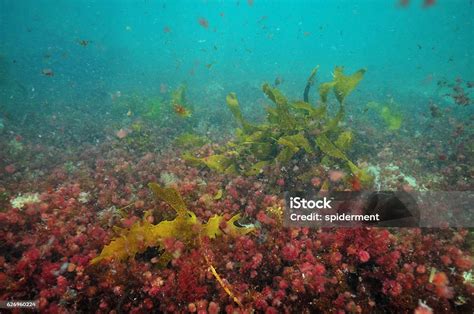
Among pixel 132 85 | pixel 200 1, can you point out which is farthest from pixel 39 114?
pixel 200 1

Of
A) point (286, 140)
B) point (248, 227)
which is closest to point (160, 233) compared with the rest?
point (248, 227)

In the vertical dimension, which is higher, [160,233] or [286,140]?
[286,140]

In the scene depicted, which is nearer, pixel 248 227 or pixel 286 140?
pixel 248 227

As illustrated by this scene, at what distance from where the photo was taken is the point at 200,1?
318 feet

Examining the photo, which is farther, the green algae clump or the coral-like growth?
the green algae clump

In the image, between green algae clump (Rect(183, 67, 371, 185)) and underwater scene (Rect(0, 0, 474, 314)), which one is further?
green algae clump (Rect(183, 67, 371, 185))

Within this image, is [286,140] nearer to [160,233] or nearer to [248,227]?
[248,227]

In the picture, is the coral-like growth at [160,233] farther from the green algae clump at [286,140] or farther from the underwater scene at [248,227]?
the green algae clump at [286,140]

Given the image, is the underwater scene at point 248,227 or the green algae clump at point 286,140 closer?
the underwater scene at point 248,227

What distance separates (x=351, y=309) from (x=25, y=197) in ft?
21.8

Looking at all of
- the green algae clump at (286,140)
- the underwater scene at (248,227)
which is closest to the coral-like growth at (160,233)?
the underwater scene at (248,227)

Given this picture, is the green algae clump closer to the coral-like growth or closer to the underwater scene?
the underwater scene

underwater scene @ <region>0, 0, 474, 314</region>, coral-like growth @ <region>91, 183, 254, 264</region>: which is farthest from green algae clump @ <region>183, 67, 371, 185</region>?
coral-like growth @ <region>91, 183, 254, 264</region>

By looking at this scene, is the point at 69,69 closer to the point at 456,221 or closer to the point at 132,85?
the point at 132,85
